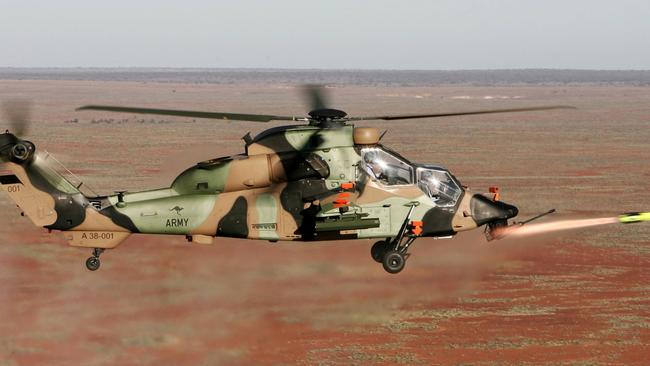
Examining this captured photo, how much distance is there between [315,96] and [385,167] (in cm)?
266

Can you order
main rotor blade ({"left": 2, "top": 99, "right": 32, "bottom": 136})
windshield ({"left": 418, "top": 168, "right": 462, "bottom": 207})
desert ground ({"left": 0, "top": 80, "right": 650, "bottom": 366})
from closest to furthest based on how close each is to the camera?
main rotor blade ({"left": 2, "top": 99, "right": 32, "bottom": 136}) → windshield ({"left": 418, "top": 168, "right": 462, "bottom": 207}) → desert ground ({"left": 0, "top": 80, "right": 650, "bottom": 366})

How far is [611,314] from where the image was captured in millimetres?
33375

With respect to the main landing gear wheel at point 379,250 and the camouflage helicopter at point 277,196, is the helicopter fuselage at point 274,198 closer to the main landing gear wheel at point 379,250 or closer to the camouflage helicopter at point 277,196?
the camouflage helicopter at point 277,196

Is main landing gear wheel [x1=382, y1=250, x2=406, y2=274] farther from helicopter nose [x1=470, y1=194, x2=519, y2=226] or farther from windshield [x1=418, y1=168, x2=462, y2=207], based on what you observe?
helicopter nose [x1=470, y1=194, x2=519, y2=226]

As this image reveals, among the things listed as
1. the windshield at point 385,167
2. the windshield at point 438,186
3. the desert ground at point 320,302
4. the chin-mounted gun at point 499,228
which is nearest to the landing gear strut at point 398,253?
the windshield at point 438,186

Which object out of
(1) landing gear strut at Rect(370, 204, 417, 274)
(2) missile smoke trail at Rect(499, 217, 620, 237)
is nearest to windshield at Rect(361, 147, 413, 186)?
(1) landing gear strut at Rect(370, 204, 417, 274)

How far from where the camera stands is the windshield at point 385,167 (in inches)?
989

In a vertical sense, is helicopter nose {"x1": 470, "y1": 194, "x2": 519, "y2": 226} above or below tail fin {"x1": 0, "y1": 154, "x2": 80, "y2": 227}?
below

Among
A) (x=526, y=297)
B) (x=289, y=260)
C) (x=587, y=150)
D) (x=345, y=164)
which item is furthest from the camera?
(x=587, y=150)

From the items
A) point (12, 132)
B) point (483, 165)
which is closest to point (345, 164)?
point (12, 132)

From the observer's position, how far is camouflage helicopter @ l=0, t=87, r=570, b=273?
2472cm

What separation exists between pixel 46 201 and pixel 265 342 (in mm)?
8600

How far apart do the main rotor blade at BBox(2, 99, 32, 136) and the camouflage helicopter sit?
43mm

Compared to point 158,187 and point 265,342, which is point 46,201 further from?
point 265,342
